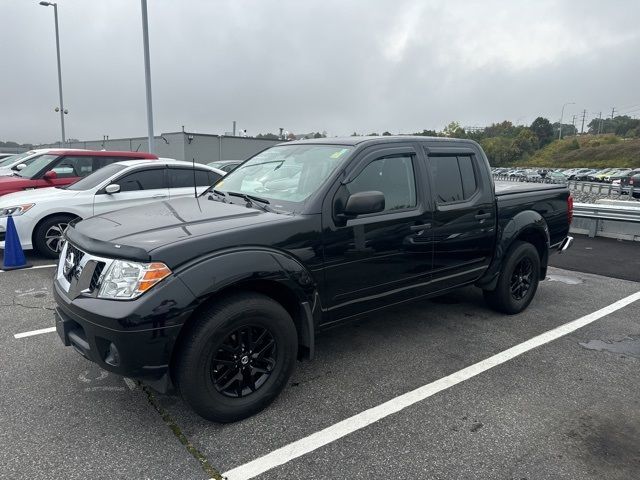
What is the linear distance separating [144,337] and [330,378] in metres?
1.56

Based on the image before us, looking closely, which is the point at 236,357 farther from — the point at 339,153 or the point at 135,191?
the point at 135,191

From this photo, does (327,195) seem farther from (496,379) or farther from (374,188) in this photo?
(496,379)

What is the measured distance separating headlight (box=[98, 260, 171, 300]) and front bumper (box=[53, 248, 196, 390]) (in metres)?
0.04

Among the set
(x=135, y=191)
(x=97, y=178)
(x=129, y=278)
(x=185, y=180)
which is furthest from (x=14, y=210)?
(x=129, y=278)

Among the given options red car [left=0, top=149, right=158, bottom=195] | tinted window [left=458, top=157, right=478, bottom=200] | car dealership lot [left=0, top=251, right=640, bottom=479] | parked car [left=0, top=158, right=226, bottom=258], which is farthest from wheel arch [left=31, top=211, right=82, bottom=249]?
tinted window [left=458, top=157, right=478, bottom=200]

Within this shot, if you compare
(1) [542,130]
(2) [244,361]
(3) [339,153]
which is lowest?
(2) [244,361]

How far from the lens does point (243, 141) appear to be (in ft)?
108

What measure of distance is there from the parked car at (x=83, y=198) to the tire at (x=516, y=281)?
13.8ft

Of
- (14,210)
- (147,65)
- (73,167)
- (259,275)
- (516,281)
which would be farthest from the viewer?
(147,65)

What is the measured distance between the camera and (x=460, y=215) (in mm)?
4188

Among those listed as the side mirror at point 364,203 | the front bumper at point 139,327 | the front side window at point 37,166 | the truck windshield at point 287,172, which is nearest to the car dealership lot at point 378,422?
the front bumper at point 139,327

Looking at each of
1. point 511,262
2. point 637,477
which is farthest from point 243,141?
point 637,477

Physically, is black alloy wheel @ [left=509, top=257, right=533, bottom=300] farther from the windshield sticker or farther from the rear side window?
the windshield sticker

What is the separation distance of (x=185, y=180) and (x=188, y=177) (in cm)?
7
